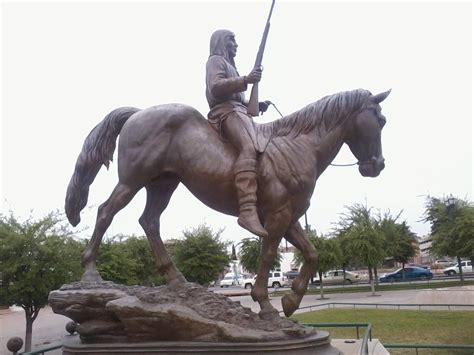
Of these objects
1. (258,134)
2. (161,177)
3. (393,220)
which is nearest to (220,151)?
(258,134)

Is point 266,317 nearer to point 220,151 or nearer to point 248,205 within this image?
point 248,205

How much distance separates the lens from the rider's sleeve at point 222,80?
5281 millimetres

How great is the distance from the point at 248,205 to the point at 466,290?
1730 cm

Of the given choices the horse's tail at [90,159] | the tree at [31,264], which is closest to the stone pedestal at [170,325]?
the horse's tail at [90,159]

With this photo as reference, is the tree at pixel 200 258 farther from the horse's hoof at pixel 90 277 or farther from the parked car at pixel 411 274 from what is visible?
the parked car at pixel 411 274

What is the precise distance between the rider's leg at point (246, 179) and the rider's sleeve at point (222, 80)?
0.42 meters

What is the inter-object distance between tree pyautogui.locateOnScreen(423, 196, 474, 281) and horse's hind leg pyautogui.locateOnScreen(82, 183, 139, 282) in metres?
25.7

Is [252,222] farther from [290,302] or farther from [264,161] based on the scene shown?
[290,302]

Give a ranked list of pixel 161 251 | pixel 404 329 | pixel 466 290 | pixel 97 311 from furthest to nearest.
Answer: pixel 466 290, pixel 404 329, pixel 161 251, pixel 97 311

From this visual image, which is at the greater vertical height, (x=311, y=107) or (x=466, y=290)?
(x=311, y=107)

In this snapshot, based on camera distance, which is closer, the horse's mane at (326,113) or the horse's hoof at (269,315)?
the horse's hoof at (269,315)

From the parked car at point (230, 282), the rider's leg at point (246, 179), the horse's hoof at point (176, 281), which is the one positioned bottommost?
the parked car at point (230, 282)

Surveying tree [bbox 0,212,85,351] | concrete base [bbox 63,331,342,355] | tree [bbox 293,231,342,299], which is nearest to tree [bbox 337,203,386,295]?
tree [bbox 293,231,342,299]

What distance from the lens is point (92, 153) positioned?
5.71 metres
